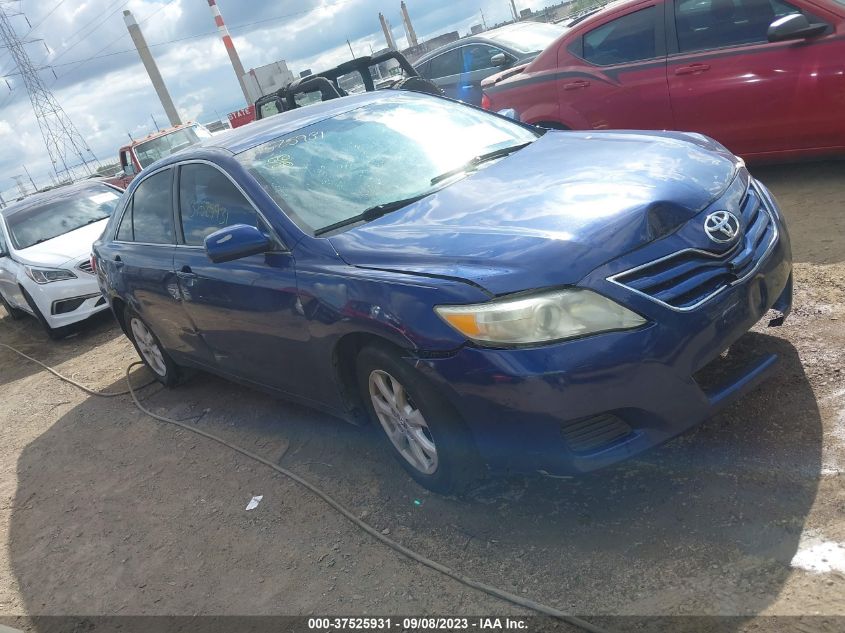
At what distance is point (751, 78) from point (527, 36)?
17.8 feet

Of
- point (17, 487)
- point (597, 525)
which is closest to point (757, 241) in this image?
point (597, 525)

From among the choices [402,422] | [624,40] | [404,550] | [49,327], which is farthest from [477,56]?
[404,550]

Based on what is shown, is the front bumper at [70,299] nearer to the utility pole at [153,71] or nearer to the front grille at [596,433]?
the front grille at [596,433]

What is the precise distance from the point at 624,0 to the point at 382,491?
494 centimetres

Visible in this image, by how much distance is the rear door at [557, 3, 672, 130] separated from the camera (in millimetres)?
6000

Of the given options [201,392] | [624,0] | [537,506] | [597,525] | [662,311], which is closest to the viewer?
[662,311]

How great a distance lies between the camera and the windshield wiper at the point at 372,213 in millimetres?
3281

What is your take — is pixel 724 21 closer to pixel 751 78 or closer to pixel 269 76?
pixel 751 78

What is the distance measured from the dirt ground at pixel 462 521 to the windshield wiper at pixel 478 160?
1430mm

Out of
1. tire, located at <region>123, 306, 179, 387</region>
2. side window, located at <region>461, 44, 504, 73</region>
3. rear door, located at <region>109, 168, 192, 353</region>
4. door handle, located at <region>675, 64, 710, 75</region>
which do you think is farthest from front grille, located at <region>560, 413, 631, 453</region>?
side window, located at <region>461, 44, 504, 73</region>

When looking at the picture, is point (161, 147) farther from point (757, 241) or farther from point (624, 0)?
point (757, 241)

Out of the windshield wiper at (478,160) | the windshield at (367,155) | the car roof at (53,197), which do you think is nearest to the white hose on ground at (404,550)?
the windshield at (367,155)

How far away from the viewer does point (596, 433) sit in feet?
8.41

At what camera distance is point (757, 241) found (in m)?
2.91
